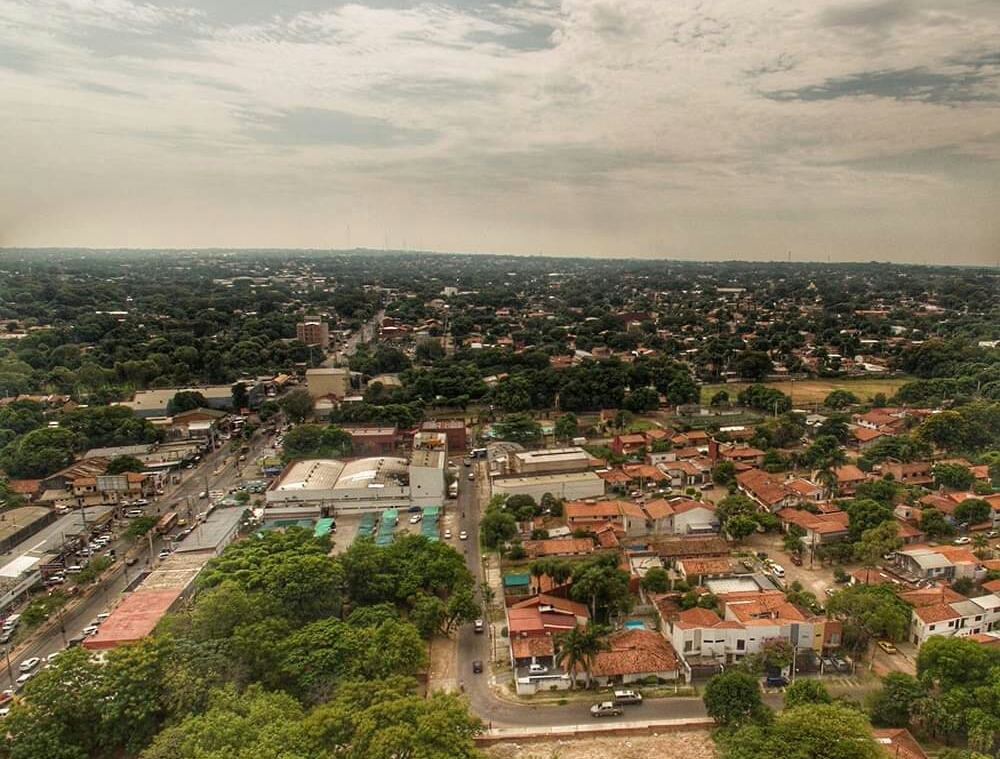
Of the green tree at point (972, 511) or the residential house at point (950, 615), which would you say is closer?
the residential house at point (950, 615)

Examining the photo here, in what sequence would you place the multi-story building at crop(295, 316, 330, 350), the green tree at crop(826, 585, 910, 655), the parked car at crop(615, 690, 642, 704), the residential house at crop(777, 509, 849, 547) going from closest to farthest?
the parked car at crop(615, 690, 642, 704), the green tree at crop(826, 585, 910, 655), the residential house at crop(777, 509, 849, 547), the multi-story building at crop(295, 316, 330, 350)

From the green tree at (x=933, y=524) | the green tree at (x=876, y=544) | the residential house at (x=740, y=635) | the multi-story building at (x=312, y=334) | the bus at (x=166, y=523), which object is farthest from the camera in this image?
the multi-story building at (x=312, y=334)

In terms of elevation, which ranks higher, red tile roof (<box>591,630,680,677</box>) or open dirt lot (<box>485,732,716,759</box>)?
red tile roof (<box>591,630,680,677</box>)

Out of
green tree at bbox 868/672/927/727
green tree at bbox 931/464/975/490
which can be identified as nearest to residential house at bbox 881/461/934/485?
green tree at bbox 931/464/975/490

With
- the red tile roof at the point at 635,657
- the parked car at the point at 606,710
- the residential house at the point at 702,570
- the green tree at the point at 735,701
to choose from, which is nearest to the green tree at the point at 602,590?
the red tile roof at the point at 635,657

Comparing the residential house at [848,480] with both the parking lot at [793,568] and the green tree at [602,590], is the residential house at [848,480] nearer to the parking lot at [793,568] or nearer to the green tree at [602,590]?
the parking lot at [793,568]

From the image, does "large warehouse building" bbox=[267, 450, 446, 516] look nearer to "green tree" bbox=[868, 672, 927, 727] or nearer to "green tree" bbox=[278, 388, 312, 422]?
"green tree" bbox=[278, 388, 312, 422]

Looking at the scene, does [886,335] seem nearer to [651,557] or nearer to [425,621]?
[651,557]
